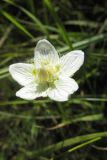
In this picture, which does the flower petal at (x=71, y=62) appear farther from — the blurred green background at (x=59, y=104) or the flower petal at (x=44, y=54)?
the blurred green background at (x=59, y=104)

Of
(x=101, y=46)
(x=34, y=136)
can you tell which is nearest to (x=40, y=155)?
(x=34, y=136)

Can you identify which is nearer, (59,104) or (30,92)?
(30,92)

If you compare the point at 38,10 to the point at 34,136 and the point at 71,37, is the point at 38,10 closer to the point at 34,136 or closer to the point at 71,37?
the point at 71,37

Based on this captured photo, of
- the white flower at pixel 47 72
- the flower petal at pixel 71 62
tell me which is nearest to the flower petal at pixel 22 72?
the white flower at pixel 47 72

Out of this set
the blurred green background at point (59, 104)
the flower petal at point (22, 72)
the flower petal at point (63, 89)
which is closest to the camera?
the flower petal at point (63, 89)

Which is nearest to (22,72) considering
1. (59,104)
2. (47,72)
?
(47,72)

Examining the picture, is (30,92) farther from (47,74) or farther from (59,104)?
(59,104)

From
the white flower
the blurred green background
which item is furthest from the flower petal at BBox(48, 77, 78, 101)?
the blurred green background
